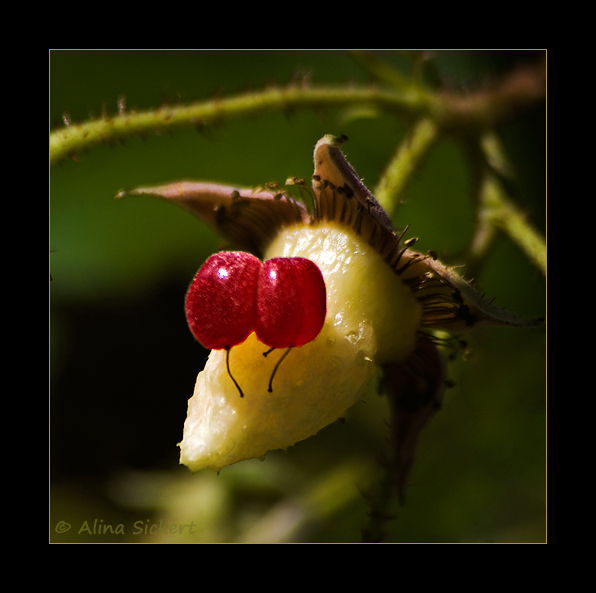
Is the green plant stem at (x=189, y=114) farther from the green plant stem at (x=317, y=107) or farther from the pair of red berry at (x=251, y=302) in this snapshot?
the pair of red berry at (x=251, y=302)

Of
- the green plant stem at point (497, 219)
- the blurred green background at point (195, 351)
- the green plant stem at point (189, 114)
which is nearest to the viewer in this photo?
the green plant stem at point (189, 114)

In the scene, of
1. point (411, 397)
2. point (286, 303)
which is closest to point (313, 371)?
point (286, 303)

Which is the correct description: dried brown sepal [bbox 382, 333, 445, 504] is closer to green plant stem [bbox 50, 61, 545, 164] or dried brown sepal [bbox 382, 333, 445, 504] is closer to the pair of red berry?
the pair of red berry

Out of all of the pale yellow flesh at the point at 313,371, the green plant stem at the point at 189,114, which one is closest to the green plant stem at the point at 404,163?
the pale yellow flesh at the point at 313,371

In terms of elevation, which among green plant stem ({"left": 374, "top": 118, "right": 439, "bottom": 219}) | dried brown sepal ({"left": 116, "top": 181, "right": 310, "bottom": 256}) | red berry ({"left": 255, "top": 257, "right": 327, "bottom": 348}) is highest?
green plant stem ({"left": 374, "top": 118, "right": 439, "bottom": 219})

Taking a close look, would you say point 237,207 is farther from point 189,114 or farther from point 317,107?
point 317,107

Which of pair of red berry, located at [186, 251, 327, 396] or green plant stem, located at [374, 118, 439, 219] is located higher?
green plant stem, located at [374, 118, 439, 219]

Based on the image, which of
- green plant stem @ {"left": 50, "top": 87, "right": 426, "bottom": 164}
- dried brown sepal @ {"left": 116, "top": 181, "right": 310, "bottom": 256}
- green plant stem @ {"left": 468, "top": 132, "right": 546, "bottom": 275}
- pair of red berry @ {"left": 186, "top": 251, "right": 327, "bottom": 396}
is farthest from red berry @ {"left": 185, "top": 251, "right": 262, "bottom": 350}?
green plant stem @ {"left": 468, "top": 132, "right": 546, "bottom": 275}
